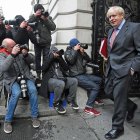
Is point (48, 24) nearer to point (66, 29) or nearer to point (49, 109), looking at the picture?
point (66, 29)

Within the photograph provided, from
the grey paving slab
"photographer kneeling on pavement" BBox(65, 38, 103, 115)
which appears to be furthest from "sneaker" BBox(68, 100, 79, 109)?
the grey paving slab

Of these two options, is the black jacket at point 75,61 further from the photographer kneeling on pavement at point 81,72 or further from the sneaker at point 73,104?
the sneaker at point 73,104

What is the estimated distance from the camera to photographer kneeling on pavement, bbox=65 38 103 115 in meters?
3.51

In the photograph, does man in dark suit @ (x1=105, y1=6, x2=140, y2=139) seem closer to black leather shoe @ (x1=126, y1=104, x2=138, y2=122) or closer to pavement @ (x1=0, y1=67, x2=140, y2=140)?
pavement @ (x1=0, y1=67, x2=140, y2=140)

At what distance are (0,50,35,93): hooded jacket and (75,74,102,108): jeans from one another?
1.22 metres

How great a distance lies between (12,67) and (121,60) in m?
2.09

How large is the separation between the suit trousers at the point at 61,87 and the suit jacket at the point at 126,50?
1.31 m

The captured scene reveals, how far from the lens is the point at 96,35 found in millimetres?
4168

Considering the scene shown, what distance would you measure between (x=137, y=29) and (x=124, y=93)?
3.31 feet

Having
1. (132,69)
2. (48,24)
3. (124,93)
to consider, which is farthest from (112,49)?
(48,24)

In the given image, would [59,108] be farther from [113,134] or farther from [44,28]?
[44,28]

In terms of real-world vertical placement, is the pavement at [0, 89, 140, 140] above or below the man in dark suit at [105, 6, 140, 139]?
below

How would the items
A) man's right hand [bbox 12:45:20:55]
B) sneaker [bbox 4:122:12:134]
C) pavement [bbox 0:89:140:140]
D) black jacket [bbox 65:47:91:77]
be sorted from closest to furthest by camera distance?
1. pavement [bbox 0:89:140:140]
2. sneaker [bbox 4:122:12:134]
3. man's right hand [bbox 12:45:20:55]
4. black jacket [bbox 65:47:91:77]

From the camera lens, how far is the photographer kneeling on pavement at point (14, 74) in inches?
108
